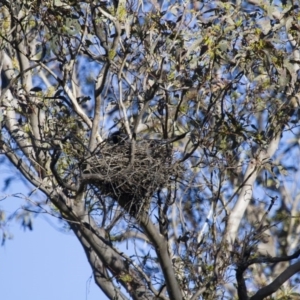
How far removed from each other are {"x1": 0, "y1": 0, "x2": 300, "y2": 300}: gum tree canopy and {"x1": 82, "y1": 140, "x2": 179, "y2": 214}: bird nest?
11mm

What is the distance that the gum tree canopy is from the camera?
802 cm

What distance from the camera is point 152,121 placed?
9609 mm

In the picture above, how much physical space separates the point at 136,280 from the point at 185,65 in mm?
1990

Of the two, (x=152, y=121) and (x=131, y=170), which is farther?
(x=152, y=121)

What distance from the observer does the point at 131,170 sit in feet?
25.3

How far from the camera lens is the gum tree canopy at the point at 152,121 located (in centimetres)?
802

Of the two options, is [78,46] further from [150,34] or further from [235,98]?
[235,98]

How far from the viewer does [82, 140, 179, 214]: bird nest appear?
768 centimetres

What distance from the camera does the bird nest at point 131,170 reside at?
7.68m

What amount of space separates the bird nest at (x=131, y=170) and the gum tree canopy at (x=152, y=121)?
0.04 ft

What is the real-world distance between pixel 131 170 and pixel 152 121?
1954mm

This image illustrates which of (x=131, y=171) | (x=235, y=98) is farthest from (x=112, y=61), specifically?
(x=235, y=98)

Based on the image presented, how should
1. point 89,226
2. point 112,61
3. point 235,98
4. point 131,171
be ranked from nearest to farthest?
point 131,171, point 112,61, point 89,226, point 235,98

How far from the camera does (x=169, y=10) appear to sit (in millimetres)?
8805
